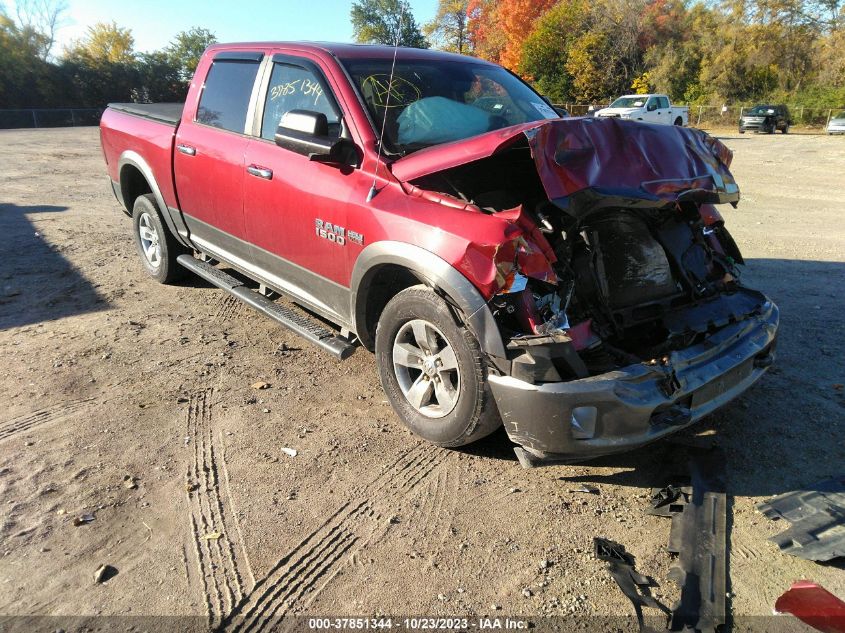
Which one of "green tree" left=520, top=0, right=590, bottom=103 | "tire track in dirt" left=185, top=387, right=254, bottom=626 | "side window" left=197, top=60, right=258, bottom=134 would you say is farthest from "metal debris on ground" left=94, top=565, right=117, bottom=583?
"green tree" left=520, top=0, right=590, bottom=103

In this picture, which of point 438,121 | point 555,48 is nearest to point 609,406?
point 438,121

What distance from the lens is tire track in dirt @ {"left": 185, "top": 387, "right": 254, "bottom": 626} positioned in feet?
7.88

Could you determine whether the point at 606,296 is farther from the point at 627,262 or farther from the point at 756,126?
the point at 756,126

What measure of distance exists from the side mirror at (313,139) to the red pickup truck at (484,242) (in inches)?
0.5

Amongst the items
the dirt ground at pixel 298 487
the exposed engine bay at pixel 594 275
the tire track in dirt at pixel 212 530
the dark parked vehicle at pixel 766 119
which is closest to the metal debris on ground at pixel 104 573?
the dirt ground at pixel 298 487

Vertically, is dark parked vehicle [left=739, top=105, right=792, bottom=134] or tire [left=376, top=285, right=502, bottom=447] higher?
dark parked vehicle [left=739, top=105, right=792, bottom=134]

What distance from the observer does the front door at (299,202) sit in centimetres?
356

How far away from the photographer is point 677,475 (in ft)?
10.0

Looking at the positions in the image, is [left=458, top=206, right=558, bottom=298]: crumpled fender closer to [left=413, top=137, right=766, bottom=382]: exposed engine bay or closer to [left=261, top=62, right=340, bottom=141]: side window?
[left=413, top=137, right=766, bottom=382]: exposed engine bay

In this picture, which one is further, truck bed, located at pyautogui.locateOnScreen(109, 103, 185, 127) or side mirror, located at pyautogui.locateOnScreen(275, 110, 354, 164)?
truck bed, located at pyautogui.locateOnScreen(109, 103, 185, 127)

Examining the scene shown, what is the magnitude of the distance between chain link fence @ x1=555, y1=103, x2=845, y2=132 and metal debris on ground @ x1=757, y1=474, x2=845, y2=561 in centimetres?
3411

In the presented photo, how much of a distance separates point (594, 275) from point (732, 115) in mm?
41281

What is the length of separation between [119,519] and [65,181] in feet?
38.5

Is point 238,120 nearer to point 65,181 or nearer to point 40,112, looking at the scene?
point 65,181
